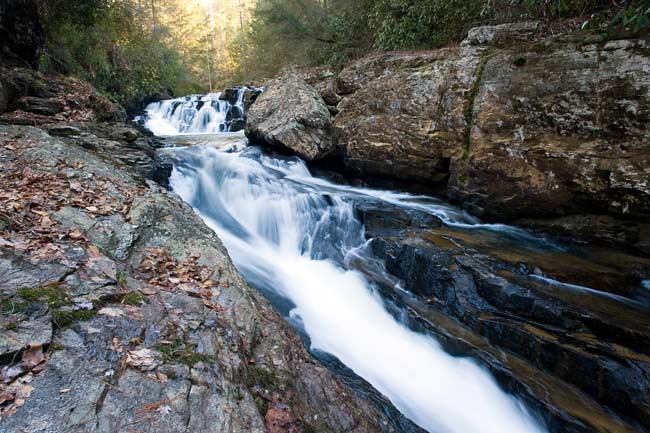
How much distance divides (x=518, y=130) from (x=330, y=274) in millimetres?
4294

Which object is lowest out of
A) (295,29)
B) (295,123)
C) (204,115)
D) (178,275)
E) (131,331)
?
(178,275)

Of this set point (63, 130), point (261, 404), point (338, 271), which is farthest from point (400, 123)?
point (261, 404)

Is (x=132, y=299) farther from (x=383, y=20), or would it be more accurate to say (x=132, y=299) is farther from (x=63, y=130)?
(x=383, y=20)

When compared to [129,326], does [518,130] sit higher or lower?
higher

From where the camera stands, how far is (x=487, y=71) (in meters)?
7.09

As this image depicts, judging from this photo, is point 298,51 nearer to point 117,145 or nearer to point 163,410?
point 117,145

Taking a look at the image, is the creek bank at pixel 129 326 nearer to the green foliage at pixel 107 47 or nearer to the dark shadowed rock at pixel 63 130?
the dark shadowed rock at pixel 63 130

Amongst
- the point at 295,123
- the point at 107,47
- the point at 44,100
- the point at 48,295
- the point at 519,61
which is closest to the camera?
the point at 48,295

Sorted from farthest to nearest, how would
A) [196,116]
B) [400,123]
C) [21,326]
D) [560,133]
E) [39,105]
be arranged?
[196,116] → [400,123] → [39,105] → [560,133] → [21,326]

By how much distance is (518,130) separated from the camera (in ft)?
21.0

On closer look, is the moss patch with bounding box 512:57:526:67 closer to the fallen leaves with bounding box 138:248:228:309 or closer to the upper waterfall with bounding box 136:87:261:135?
the fallen leaves with bounding box 138:248:228:309

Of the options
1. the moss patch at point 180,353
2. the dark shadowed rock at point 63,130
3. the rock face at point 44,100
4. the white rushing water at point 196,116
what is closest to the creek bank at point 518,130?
the dark shadowed rock at point 63,130

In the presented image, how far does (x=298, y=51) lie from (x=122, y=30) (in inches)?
286

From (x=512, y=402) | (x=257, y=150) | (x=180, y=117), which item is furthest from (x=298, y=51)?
(x=512, y=402)
